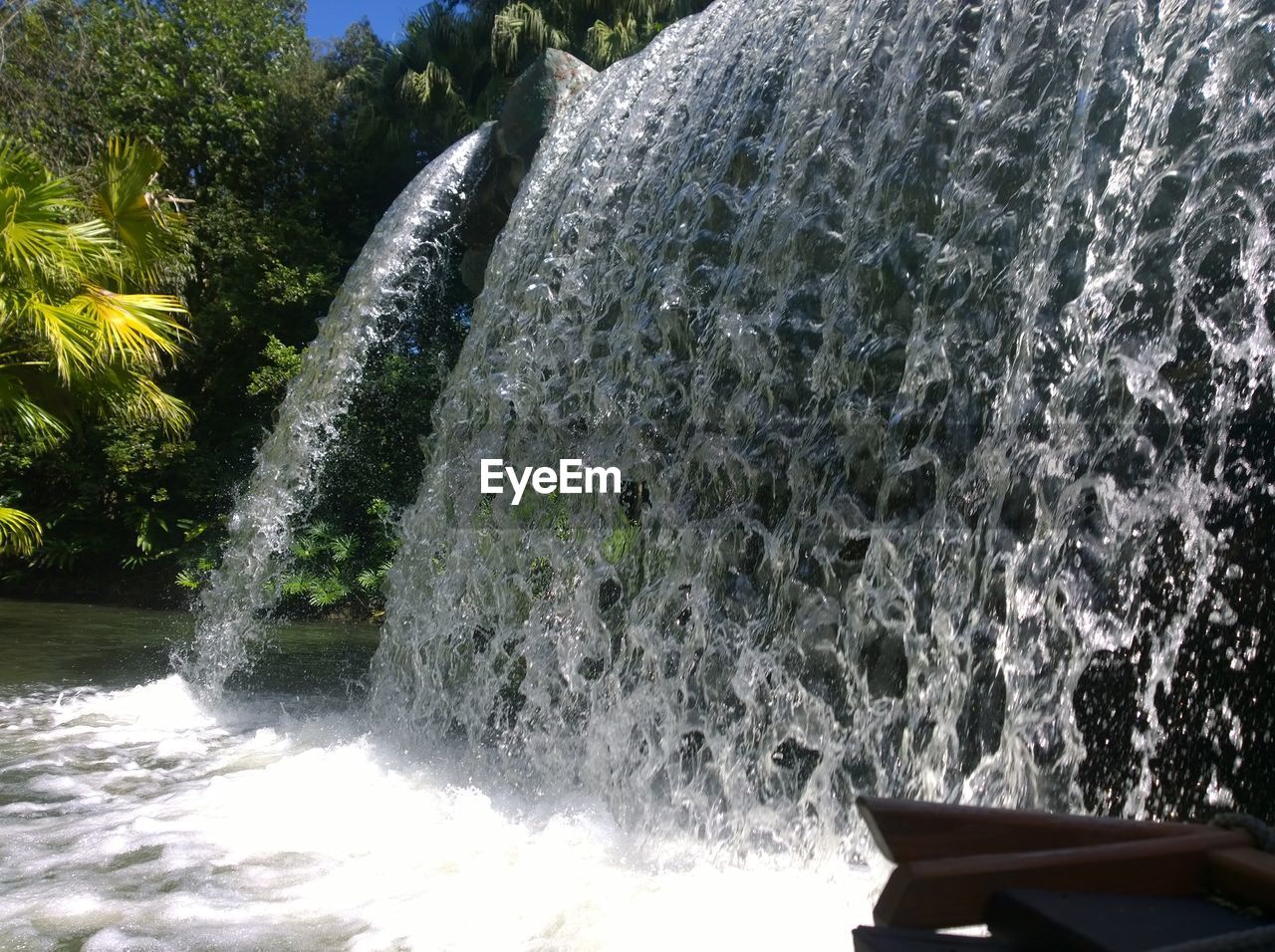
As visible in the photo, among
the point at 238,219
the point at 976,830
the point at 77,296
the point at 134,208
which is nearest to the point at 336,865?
the point at 976,830

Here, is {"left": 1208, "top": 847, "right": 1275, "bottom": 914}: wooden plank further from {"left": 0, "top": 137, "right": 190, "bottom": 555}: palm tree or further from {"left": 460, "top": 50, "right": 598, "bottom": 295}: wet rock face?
{"left": 460, "top": 50, "right": 598, "bottom": 295}: wet rock face

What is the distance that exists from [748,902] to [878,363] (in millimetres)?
1909

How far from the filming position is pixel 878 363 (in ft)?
12.0

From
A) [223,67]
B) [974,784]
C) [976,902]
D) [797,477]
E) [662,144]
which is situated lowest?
[974,784]

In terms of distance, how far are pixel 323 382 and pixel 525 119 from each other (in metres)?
2.51

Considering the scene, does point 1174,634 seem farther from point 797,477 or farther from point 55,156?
point 55,156

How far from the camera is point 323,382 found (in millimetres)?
7652

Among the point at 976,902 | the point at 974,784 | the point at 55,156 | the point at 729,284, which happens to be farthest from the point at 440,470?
the point at 55,156

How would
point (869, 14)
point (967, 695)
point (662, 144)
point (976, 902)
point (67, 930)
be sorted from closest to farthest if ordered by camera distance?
point (976, 902) < point (67, 930) < point (967, 695) < point (869, 14) < point (662, 144)

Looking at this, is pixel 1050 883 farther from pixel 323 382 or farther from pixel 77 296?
pixel 323 382

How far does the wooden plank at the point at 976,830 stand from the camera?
102 centimetres

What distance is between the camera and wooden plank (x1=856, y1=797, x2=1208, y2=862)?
1.02m

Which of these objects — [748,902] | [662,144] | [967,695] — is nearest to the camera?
[748,902]

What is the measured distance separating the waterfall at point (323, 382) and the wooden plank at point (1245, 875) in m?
6.10
